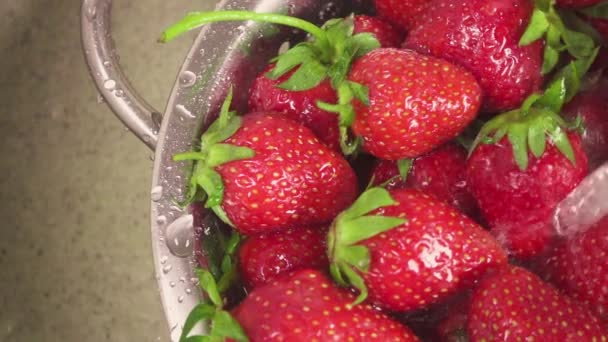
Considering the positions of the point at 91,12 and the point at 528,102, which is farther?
the point at 91,12

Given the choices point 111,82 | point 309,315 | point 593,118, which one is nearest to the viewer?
point 309,315

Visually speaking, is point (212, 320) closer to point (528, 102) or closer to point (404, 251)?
point (404, 251)

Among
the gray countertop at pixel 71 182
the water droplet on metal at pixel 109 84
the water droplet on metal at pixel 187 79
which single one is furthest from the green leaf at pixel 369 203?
the gray countertop at pixel 71 182


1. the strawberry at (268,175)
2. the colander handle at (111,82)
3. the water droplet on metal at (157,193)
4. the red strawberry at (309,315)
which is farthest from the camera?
the colander handle at (111,82)

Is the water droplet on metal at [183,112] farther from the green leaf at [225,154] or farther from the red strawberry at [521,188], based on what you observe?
the red strawberry at [521,188]

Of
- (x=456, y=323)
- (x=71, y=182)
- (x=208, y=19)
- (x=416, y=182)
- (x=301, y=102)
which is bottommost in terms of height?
(x=71, y=182)

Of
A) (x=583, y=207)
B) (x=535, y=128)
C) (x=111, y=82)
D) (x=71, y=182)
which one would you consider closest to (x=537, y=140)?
(x=535, y=128)

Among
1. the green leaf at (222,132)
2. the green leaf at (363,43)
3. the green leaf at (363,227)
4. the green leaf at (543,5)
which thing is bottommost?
the green leaf at (363,227)

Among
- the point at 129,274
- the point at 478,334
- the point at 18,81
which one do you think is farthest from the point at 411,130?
the point at 18,81
